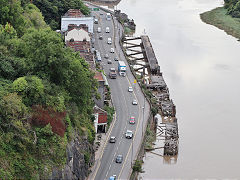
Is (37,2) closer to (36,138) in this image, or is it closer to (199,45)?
(199,45)

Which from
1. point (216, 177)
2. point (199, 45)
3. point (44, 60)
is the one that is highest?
point (44, 60)

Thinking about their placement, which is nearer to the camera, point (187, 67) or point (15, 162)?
point (15, 162)

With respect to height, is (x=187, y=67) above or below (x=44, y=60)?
below

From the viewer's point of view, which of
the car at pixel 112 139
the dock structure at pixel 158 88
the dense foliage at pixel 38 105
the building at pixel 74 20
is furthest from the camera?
the building at pixel 74 20

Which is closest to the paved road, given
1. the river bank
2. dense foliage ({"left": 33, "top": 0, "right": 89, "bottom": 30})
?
dense foliage ({"left": 33, "top": 0, "right": 89, "bottom": 30})

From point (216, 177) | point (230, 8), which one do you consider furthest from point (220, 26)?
point (216, 177)

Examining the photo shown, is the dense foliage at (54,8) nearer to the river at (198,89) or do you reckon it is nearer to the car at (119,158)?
the river at (198,89)

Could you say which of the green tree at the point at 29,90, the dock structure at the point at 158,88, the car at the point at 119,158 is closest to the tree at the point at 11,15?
the dock structure at the point at 158,88
